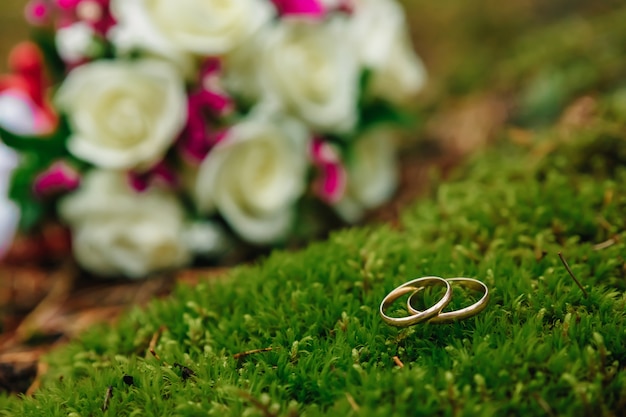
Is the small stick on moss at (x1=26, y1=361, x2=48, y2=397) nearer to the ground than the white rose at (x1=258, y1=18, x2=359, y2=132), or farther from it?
nearer to the ground

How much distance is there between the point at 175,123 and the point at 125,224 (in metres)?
0.49

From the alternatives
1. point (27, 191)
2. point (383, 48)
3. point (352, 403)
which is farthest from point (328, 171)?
point (352, 403)

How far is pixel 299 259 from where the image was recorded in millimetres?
1862

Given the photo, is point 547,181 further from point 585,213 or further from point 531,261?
point 531,261

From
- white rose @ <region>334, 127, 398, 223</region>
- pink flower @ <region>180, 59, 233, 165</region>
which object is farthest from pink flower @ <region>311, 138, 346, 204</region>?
pink flower @ <region>180, 59, 233, 165</region>

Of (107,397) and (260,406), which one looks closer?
(260,406)

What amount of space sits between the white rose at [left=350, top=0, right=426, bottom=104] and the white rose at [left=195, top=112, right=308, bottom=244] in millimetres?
567

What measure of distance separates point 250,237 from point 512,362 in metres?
1.43

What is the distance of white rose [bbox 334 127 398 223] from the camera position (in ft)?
9.31

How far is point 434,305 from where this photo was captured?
1417 millimetres

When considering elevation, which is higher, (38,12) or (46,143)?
(38,12)

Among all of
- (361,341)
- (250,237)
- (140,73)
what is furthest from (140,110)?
(361,341)

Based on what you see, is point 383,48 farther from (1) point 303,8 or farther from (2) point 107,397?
(2) point 107,397

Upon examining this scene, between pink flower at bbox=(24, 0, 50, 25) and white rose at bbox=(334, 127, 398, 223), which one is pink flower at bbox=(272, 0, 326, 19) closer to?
white rose at bbox=(334, 127, 398, 223)
